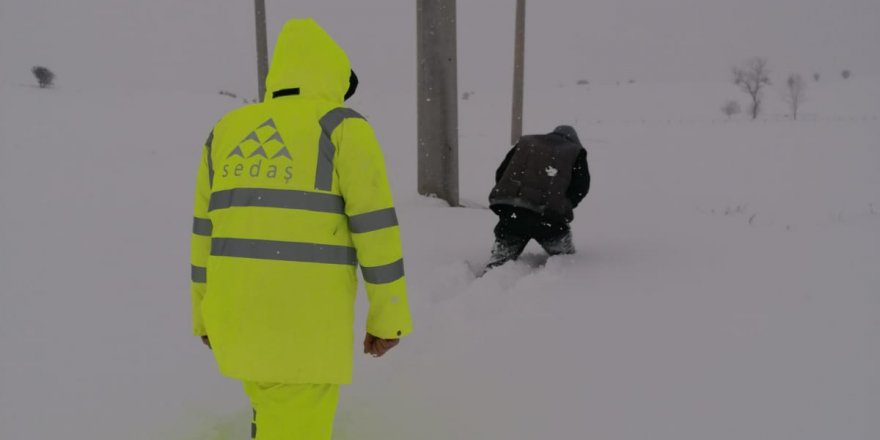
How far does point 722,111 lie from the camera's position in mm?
38219

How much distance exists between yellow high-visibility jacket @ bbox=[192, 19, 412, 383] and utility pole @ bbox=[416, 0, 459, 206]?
4.69 metres

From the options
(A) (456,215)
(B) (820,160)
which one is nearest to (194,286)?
(A) (456,215)

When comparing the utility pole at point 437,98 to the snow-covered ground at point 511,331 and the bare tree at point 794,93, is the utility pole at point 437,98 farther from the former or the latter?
the bare tree at point 794,93

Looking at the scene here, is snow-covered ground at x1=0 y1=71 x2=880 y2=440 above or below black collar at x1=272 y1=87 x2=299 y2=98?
below

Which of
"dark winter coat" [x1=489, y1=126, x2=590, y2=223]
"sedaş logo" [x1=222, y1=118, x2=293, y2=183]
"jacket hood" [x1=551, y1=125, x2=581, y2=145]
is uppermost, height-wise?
"sedaş logo" [x1=222, y1=118, x2=293, y2=183]

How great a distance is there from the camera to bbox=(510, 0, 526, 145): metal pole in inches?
532

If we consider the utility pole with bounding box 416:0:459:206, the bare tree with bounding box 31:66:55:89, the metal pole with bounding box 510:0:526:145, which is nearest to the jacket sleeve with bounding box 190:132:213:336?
the utility pole with bounding box 416:0:459:206

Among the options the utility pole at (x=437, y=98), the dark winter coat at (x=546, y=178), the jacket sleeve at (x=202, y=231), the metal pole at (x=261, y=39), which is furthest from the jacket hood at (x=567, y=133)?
the metal pole at (x=261, y=39)

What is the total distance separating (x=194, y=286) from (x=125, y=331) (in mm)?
1646

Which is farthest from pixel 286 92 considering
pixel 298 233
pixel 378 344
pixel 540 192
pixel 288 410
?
pixel 540 192

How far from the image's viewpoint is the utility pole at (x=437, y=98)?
247 inches

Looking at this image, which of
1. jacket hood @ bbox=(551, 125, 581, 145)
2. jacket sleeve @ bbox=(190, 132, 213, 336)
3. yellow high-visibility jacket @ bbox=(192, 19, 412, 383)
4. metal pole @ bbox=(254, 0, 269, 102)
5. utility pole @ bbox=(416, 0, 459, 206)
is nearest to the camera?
yellow high-visibility jacket @ bbox=(192, 19, 412, 383)

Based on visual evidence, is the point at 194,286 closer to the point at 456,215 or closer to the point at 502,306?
the point at 502,306

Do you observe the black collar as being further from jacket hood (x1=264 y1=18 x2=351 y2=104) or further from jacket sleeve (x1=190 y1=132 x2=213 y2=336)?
jacket sleeve (x1=190 y1=132 x2=213 y2=336)
